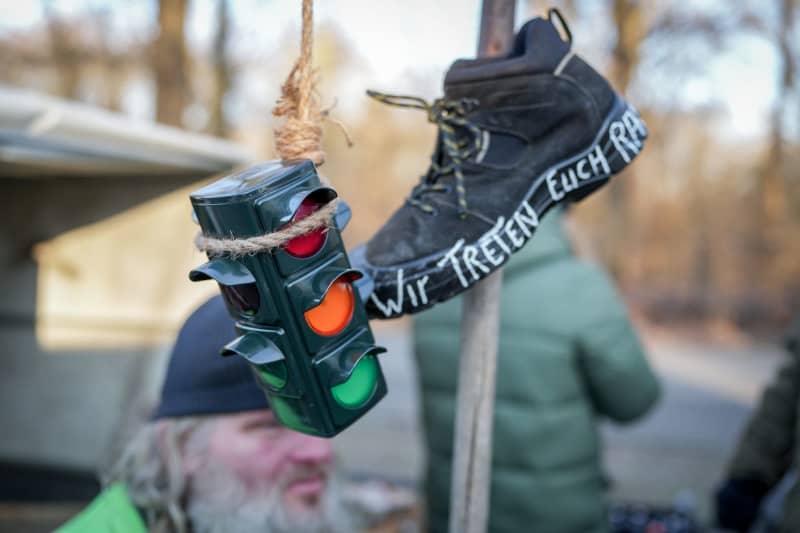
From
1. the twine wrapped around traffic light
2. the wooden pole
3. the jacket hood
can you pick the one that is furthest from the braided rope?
the jacket hood

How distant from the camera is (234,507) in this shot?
1.42m

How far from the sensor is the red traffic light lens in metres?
0.83

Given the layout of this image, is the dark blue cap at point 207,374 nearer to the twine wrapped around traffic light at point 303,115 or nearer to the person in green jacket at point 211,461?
the person in green jacket at point 211,461

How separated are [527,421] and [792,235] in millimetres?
10098

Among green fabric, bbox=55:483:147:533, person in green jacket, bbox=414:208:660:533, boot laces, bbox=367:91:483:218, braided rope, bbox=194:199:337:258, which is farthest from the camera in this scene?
person in green jacket, bbox=414:208:660:533

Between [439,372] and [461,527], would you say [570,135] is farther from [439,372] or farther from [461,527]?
[439,372]

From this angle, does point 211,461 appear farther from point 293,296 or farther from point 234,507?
point 293,296

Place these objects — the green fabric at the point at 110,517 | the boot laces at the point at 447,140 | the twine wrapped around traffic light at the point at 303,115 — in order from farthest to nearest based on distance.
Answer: the green fabric at the point at 110,517
the boot laces at the point at 447,140
the twine wrapped around traffic light at the point at 303,115

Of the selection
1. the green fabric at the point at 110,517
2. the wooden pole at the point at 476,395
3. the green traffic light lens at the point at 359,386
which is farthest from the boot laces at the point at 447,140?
the green fabric at the point at 110,517

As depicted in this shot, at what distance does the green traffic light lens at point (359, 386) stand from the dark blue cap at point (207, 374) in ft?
1.60

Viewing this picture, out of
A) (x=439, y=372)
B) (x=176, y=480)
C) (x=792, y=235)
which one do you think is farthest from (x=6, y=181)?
(x=792, y=235)

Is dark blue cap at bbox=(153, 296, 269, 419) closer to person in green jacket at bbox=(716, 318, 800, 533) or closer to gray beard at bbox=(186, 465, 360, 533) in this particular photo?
gray beard at bbox=(186, 465, 360, 533)

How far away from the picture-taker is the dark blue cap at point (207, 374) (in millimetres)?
1379

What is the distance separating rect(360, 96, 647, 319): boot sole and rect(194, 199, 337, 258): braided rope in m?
0.15
